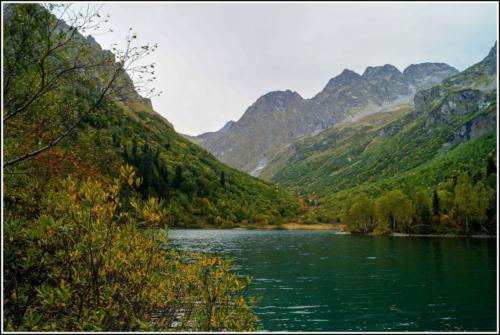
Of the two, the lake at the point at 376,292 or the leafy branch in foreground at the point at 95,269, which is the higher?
the leafy branch in foreground at the point at 95,269

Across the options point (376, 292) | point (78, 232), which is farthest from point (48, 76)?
point (376, 292)

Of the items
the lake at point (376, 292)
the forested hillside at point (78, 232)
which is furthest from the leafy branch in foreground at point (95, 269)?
the lake at point (376, 292)

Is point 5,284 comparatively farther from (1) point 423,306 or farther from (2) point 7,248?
(1) point 423,306

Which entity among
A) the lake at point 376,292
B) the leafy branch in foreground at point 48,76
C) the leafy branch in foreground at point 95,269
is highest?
the leafy branch in foreground at point 48,76

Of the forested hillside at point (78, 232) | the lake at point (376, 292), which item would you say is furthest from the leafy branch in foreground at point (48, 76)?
the lake at point (376, 292)

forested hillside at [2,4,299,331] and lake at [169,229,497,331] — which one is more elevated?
forested hillside at [2,4,299,331]

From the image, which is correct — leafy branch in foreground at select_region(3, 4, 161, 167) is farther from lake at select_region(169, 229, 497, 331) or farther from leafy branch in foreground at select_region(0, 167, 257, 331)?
lake at select_region(169, 229, 497, 331)

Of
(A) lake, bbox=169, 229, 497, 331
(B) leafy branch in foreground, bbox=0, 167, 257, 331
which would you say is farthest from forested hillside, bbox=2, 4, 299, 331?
(A) lake, bbox=169, 229, 497, 331

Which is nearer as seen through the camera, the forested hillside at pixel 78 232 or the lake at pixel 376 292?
the forested hillside at pixel 78 232

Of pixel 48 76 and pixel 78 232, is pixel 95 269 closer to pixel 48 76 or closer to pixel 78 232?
pixel 78 232

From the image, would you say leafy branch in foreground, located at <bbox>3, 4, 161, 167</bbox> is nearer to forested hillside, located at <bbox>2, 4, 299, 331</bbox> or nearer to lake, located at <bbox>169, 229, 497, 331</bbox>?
forested hillside, located at <bbox>2, 4, 299, 331</bbox>

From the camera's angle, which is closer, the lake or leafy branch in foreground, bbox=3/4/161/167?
leafy branch in foreground, bbox=3/4/161/167

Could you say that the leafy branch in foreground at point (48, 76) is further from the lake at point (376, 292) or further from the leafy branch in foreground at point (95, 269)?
the lake at point (376, 292)

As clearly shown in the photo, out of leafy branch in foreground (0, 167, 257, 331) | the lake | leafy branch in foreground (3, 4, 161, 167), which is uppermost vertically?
leafy branch in foreground (3, 4, 161, 167)
